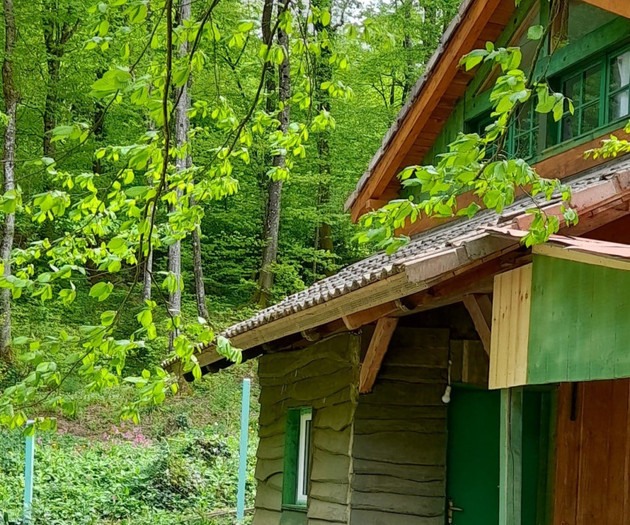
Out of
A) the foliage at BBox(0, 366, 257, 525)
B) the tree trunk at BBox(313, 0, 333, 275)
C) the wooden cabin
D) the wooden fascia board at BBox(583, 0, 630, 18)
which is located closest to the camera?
the wooden cabin

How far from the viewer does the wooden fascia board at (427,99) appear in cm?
879

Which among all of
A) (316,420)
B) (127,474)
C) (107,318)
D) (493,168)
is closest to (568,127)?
(316,420)

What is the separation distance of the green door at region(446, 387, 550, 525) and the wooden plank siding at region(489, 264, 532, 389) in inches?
67.9

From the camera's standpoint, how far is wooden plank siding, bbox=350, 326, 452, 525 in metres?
7.29

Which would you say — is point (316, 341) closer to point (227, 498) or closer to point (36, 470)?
point (227, 498)

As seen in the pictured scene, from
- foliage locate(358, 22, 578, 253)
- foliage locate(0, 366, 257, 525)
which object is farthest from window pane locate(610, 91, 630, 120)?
foliage locate(0, 366, 257, 525)

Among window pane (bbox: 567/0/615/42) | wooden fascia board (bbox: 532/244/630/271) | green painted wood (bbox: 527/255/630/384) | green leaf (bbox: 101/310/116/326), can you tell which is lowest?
green leaf (bbox: 101/310/116/326)

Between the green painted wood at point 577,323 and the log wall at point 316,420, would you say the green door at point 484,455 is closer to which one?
the log wall at point 316,420

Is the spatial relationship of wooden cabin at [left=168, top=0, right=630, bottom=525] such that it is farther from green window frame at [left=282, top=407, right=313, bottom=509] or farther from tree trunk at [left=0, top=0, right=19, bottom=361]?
tree trunk at [left=0, top=0, right=19, bottom=361]

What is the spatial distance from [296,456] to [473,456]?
8.34 ft

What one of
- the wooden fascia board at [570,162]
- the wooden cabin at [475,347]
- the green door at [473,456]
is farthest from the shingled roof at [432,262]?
the green door at [473,456]

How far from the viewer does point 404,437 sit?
7.38 m

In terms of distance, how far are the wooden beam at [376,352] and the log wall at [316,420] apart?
17 centimetres

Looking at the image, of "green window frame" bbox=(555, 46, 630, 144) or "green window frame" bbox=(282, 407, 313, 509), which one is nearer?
"green window frame" bbox=(555, 46, 630, 144)
